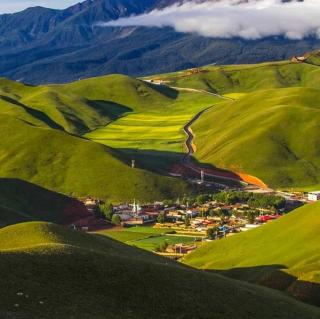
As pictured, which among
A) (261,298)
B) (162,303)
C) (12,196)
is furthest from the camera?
(12,196)

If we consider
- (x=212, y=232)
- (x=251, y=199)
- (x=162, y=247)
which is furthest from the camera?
(x=251, y=199)

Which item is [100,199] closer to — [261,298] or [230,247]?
[230,247]

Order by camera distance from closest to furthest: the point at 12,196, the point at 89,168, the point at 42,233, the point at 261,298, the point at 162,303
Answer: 1. the point at 162,303
2. the point at 261,298
3. the point at 42,233
4. the point at 12,196
5. the point at 89,168

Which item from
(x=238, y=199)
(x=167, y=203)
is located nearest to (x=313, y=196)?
(x=238, y=199)

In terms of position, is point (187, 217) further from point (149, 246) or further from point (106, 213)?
point (149, 246)

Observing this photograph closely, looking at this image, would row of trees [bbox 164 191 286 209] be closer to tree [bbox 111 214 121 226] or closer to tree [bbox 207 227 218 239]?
tree [bbox 111 214 121 226]

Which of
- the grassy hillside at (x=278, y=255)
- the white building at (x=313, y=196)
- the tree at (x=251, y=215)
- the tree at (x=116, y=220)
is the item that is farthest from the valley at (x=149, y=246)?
the white building at (x=313, y=196)

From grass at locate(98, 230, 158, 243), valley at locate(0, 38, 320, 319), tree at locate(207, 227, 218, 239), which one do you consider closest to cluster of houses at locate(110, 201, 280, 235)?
valley at locate(0, 38, 320, 319)

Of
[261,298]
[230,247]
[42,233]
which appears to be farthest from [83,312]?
[230,247]
